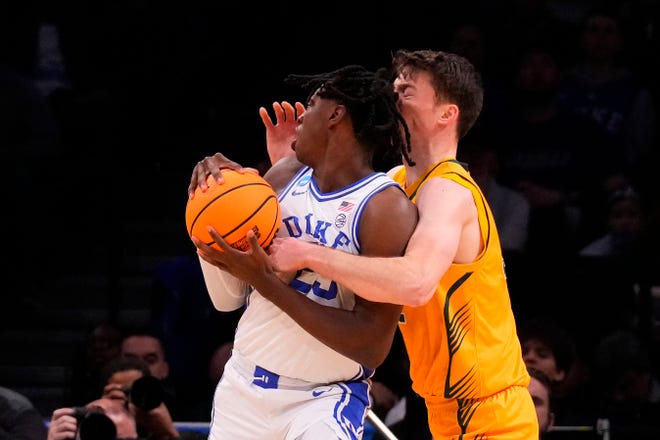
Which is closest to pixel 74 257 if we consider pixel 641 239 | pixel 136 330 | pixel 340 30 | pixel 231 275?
pixel 136 330

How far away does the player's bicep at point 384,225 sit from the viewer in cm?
393

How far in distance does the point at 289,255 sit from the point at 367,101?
0.56 m

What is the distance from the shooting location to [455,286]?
14.1 feet

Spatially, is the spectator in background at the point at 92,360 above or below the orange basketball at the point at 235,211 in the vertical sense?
below

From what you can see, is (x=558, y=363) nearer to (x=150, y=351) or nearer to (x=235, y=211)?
(x=150, y=351)

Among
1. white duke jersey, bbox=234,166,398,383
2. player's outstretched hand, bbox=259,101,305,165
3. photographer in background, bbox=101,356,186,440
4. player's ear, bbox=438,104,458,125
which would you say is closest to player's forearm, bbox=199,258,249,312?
white duke jersey, bbox=234,166,398,383

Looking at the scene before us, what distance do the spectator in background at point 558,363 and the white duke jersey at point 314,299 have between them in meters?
2.77

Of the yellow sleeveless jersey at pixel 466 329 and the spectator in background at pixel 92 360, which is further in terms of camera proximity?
the spectator in background at pixel 92 360

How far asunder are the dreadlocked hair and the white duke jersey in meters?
0.13

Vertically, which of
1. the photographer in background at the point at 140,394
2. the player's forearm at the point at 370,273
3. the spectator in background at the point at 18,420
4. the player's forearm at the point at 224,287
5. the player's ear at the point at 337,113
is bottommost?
the spectator in background at the point at 18,420

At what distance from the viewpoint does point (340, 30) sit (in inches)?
325

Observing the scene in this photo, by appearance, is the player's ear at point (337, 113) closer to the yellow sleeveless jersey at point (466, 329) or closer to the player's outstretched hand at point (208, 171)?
the player's outstretched hand at point (208, 171)

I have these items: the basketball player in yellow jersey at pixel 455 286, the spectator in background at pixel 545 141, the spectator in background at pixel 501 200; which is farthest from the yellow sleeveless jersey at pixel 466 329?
the spectator in background at pixel 545 141

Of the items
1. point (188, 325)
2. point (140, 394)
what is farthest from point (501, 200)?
point (140, 394)
